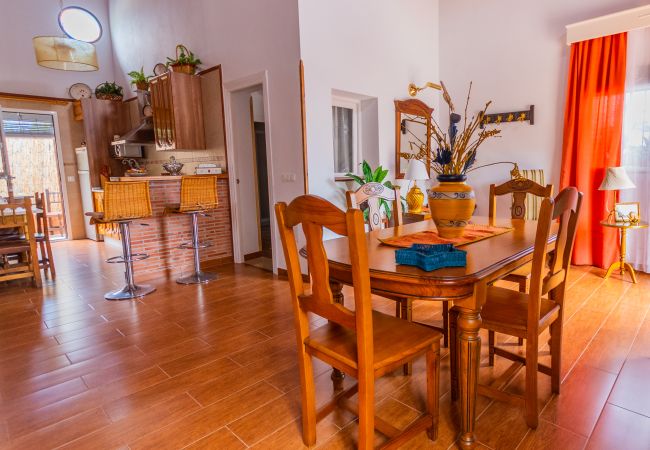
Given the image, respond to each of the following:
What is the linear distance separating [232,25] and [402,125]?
2.36 meters

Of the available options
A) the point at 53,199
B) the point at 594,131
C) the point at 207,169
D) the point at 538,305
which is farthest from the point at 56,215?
the point at 594,131

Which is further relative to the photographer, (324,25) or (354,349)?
(324,25)

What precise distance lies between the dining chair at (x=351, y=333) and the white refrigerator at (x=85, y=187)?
6486 mm

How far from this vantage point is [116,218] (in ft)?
11.3

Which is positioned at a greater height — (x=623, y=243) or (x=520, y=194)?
(x=520, y=194)

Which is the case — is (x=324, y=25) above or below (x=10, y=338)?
above

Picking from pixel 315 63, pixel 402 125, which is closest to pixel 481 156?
pixel 402 125

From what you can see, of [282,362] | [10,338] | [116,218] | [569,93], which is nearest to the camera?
[282,362]

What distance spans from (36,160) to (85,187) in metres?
0.90

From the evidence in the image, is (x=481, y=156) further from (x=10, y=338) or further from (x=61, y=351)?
(x=10, y=338)

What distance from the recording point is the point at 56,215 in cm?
704

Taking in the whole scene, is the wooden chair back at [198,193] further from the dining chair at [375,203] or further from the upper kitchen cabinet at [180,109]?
the dining chair at [375,203]

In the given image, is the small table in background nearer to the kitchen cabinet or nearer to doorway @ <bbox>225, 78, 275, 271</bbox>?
doorway @ <bbox>225, 78, 275, 271</bbox>

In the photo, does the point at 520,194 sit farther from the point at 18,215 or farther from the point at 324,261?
the point at 18,215
